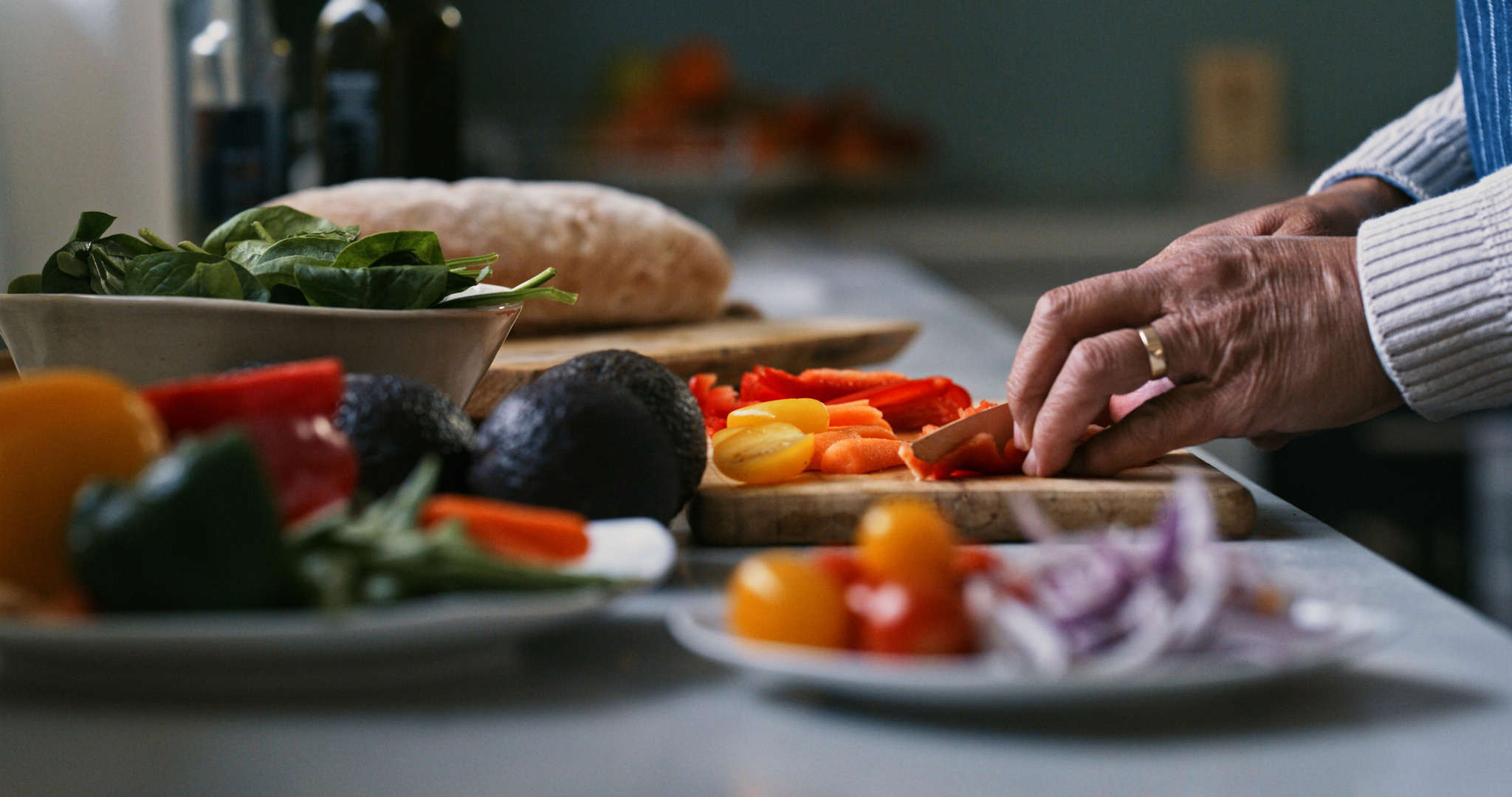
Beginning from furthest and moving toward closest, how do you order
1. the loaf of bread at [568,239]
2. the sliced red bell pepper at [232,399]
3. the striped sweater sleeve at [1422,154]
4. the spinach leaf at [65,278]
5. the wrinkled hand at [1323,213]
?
the loaf of bread at [568,239] < the striped sweater sleeve at [1422,154] < the wrinkled hand at [1323,213] < the spinach leaf at [65,278] < the sliced red bell pepper at [232,399]

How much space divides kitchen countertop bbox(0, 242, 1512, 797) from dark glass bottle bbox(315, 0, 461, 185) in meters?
1.29

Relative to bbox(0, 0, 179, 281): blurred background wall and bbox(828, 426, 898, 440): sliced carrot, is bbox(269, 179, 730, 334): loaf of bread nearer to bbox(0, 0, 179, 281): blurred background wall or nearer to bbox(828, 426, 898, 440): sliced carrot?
bbox(0, 0, 179, 281): blurred background wall

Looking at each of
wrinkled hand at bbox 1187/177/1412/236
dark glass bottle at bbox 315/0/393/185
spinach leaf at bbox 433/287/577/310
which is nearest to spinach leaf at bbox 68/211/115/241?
spinach leaf at bbox 433/287/577/310

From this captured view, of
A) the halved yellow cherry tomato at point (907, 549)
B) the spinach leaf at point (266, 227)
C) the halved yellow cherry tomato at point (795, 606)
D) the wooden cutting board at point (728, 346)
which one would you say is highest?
the spinach leaf at point (266, 227)

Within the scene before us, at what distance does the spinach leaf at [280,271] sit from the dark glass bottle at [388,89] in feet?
3.02

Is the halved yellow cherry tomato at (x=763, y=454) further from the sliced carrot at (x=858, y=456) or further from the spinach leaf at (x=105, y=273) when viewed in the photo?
the spinach leaf at (x=105, y=273)

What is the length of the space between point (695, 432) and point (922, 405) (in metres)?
0.28

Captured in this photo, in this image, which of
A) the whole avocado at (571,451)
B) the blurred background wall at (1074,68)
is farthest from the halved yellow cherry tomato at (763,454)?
the blurred background wall at (1074,68)

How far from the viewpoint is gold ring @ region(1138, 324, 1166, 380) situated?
82 centimetres

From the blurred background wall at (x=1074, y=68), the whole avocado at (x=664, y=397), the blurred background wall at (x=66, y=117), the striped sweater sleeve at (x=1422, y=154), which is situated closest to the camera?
the whole avocado at (x=664, y=397)

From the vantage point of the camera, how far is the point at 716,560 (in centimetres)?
75

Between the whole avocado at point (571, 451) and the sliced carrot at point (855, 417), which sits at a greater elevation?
the whole avocado at point (571, 451)

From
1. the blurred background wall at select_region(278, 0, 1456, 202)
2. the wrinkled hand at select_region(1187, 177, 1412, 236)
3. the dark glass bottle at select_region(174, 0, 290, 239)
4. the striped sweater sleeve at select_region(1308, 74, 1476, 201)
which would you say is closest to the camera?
the wrinkled hand at select_region(1187, 177, 1412, 236)

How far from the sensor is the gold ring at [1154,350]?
82 centimetres
